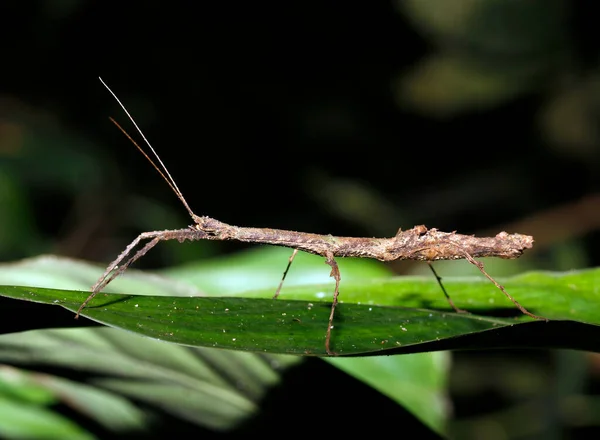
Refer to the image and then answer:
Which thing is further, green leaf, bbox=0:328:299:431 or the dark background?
the dark background

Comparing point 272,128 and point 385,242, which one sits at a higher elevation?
point 272,128

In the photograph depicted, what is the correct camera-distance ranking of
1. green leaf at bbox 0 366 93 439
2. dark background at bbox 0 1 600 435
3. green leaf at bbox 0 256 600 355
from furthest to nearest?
dark background at bbox 0 1 600 435, green leaf at bbox 0 366 93 439, green leaf at bbox 0 256 600 355

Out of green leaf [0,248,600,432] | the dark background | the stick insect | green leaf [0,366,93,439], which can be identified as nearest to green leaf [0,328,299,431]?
green leaf [0,248,600,432]

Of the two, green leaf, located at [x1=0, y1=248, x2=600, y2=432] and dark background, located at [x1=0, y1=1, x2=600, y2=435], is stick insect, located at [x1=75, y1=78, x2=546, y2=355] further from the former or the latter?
dark background, located at [x1=0, y1=1, x2=600, y2=435]

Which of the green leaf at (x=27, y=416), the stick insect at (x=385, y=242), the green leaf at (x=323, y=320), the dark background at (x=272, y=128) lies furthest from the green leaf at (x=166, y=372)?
the dark background at (x=272, y=128)

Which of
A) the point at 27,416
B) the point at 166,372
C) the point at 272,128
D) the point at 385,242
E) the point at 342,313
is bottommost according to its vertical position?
the point at 27,416

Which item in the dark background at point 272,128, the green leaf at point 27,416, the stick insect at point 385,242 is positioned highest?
the dark background at point 272,128

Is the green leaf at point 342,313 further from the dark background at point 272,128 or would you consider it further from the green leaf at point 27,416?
the dark background at point 272,128

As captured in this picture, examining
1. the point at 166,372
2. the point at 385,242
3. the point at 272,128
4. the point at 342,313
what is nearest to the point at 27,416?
the point at 166,372

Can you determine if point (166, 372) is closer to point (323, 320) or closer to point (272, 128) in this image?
point (323, 320)

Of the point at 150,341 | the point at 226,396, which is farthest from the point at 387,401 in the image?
the point at 150,341
